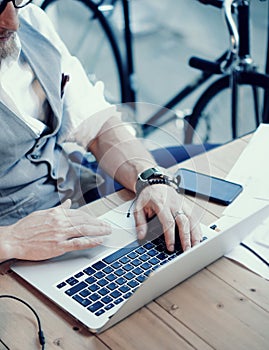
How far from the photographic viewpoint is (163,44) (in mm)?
3453

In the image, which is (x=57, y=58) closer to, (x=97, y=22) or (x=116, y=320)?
(x=116, y=320)

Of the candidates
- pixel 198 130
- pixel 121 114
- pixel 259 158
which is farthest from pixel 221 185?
pixel 198 130

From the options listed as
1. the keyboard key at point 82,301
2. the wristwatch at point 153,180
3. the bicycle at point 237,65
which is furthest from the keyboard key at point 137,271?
the bicycle at point 237,65

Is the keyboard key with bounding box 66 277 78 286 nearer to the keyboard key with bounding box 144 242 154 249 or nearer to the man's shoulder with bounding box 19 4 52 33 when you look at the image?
the keyboard key with bounding box 144 242 154 249

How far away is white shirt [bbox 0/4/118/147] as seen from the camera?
1241 mm

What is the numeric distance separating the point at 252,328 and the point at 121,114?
2.21ft

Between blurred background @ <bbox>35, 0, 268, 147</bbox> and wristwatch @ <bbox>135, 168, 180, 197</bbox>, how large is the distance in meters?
1.19

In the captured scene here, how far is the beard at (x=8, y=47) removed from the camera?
1179 millimetres

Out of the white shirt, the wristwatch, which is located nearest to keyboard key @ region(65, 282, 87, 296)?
the wristwatch

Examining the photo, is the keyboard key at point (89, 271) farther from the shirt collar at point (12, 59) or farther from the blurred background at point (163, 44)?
the blurred background at point (163, 44)

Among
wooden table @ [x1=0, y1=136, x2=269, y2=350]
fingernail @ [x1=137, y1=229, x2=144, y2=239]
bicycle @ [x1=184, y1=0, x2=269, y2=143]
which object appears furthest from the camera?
bicycle @ [x1=184, y1=0, x2=269, y2=143]

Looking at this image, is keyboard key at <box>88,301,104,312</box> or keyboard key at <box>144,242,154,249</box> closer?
keyboard key at <box>88,301,104,312</box>

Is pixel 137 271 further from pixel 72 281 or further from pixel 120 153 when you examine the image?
pixel 120 153

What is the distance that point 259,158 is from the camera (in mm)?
1294
